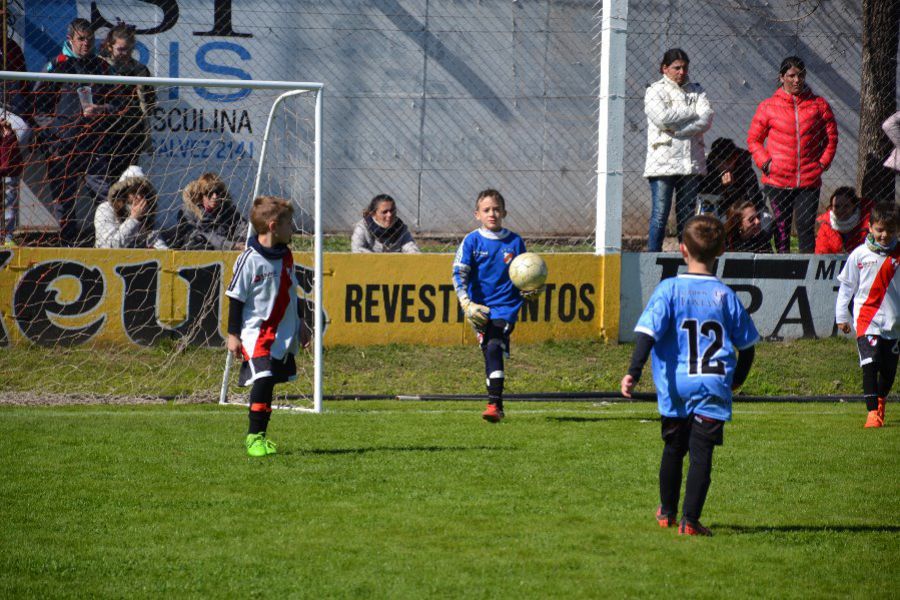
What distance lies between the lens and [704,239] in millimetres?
5703

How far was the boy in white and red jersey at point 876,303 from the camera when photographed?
9.42m

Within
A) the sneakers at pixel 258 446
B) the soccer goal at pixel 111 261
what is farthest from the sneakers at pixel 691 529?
the soccer goal at pixel 111 261

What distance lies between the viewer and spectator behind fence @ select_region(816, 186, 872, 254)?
1312 centimetres

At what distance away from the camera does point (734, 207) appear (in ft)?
43.0

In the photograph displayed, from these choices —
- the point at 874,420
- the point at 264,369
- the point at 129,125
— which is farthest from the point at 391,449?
the point at 129,125

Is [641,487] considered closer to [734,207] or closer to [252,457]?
[252,457]

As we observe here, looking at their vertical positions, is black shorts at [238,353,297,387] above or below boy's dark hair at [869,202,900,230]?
below

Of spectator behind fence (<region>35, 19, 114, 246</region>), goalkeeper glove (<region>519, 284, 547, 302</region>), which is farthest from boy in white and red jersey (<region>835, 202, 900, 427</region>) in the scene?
spectator behind fence (<region>35, 19, 114, 246</region>)

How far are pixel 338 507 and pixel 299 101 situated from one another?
9.27 meters

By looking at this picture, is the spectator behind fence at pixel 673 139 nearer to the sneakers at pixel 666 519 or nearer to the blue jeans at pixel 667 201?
the blue jeans at pixel 667 201

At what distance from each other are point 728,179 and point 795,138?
89 centimetres

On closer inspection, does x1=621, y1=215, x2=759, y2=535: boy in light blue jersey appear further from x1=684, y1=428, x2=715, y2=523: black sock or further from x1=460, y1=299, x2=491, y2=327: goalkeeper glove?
x1=460, y1=299, x2=491, y2=327: goalkeeper glove

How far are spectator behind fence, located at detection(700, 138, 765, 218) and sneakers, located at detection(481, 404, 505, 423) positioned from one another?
5.00 meters

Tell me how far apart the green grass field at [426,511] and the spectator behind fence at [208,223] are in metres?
2.78
